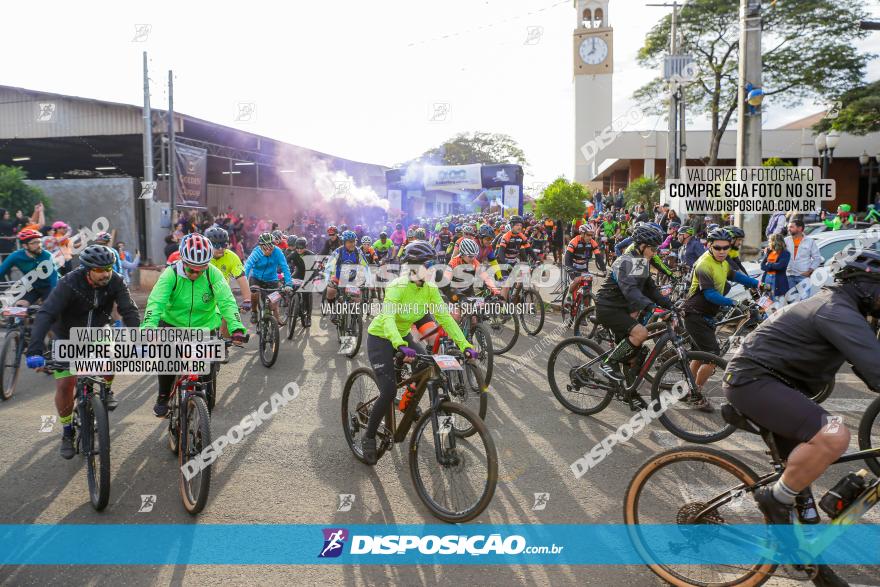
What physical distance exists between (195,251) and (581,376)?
4179 millimetres

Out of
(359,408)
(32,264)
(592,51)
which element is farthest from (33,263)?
(592,51)

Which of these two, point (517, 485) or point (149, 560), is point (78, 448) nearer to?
point (149, 560)

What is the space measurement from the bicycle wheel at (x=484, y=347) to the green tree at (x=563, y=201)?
20861mm

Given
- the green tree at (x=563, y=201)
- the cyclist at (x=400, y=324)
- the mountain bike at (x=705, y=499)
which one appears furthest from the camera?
the green tree at (x=563, y=201)

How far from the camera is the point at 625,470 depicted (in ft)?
17.7

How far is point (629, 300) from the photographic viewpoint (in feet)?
21.9

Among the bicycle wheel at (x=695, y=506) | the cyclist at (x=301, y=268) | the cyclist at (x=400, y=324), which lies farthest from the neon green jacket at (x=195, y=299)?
the cyclist at (x=301, y=268)

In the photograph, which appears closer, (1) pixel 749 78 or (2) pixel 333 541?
(2) pixel 333 541

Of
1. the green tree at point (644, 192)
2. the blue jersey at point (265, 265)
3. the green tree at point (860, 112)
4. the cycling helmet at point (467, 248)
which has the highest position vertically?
the green tree at point (860, 112)

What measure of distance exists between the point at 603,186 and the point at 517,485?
58.3 meters

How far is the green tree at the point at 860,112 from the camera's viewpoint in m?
22.9

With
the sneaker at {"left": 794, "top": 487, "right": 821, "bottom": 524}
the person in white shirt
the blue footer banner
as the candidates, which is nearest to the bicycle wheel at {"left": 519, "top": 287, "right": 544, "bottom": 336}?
the person in white shirt

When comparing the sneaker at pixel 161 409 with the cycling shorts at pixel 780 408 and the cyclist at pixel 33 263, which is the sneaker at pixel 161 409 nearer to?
the cyclist at pixel 33 263

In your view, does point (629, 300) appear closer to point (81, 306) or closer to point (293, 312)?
point (81, 306)
